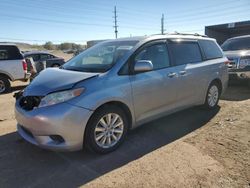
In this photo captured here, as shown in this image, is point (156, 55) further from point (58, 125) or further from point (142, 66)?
point (58, 125)

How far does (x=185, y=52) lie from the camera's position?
5.37m

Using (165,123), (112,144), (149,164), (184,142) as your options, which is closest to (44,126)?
(112,144)

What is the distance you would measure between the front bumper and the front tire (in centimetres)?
13

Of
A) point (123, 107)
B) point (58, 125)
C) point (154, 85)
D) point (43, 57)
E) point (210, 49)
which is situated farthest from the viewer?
point (43, 57)

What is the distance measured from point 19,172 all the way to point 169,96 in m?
2.75

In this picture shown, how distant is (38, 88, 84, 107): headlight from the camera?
3572 millimetres

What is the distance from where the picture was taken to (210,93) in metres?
6.13

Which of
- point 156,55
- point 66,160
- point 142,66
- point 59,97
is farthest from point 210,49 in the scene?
point 66,160

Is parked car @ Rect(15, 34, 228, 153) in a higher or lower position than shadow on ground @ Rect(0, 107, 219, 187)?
higher

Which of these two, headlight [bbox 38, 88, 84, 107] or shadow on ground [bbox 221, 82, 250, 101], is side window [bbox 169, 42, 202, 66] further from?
shadow on ground [bbox 221, 82, 250, 101]

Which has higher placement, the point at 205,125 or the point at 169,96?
the point at 169,96

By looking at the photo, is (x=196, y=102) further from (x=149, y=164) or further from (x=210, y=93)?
(x=149, y=164)

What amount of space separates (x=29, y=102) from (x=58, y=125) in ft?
2.20

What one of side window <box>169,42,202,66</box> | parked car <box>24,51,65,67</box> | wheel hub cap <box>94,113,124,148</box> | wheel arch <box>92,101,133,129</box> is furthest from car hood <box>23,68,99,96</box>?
parked car <box>24,51,65,67</box>
